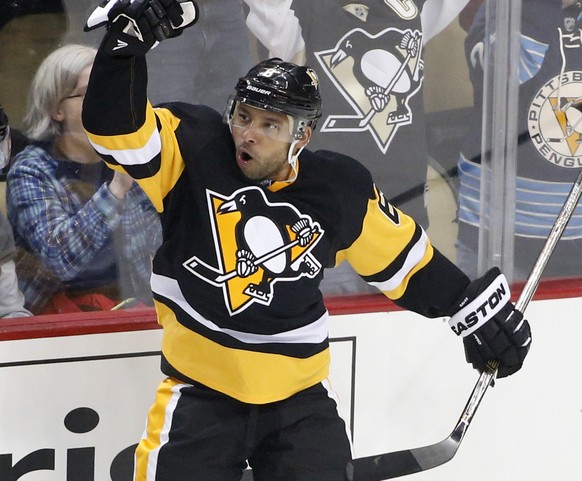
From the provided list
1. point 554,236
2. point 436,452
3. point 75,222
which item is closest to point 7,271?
point 75,222

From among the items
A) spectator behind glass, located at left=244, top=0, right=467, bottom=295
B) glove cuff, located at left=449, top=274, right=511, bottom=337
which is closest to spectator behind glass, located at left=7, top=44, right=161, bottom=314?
spectator behind glass, located at left=244, top=0, right=467, bottom=295

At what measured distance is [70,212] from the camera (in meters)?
2.41

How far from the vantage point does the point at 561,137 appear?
2.75 meters

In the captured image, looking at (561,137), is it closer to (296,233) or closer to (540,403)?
(540,403)

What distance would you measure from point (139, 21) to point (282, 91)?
351 mm

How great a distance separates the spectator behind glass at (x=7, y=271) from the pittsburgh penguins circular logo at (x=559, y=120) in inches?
48.4

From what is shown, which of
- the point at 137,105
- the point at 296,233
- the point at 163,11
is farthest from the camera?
the point at 296,233

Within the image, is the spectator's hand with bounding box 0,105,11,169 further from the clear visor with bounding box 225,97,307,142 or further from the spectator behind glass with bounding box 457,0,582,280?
the spectator behind glass with bounding box 457,0,582,280

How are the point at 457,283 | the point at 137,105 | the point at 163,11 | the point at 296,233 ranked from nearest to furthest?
the point at 163,11 < the point at 137,105 < the point at 296,233 < the point at 457,283

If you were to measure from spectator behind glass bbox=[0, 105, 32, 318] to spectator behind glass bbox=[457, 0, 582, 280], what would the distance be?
102 cm

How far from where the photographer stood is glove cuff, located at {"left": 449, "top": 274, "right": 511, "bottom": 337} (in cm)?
229

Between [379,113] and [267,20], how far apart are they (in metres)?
0.33

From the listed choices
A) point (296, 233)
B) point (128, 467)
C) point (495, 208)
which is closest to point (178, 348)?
point (296, 233)

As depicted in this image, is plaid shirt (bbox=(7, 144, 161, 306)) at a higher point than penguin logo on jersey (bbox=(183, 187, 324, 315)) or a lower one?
lower
